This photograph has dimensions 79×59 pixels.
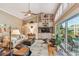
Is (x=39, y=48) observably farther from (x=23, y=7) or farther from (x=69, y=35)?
(x=23, y=7)

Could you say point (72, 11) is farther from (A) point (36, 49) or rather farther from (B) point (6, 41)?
(B) point (6, 41)

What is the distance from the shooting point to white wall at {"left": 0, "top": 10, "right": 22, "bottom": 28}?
8.00 feet

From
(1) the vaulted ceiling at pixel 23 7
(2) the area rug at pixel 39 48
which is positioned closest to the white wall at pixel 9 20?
(1) the vaulted ceiling at pixel 23 7

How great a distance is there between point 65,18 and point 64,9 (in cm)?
17

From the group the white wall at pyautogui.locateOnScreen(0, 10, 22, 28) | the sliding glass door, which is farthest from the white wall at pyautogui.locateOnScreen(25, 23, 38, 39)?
the sliding glass door

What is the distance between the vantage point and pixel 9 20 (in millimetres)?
2459

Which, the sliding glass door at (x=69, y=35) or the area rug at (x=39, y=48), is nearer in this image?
the sliding glass door at (x=69, y=35)

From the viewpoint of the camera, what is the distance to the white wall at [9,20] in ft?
8.00

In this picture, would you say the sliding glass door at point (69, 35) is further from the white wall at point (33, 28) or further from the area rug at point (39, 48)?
the white wall at point (33, 28)

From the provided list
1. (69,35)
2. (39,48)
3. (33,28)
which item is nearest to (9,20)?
(33,28)

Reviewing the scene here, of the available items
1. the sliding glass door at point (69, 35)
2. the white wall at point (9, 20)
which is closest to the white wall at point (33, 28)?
the white wall at point (9, 20)

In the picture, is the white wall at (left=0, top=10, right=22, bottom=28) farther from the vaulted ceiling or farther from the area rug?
the area rug

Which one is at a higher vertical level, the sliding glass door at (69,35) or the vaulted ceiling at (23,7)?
the vaulted ceiling at (23,7)

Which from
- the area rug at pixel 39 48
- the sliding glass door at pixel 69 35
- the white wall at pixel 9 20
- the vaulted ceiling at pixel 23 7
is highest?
the vaulted ceiling at pixel 23 7
